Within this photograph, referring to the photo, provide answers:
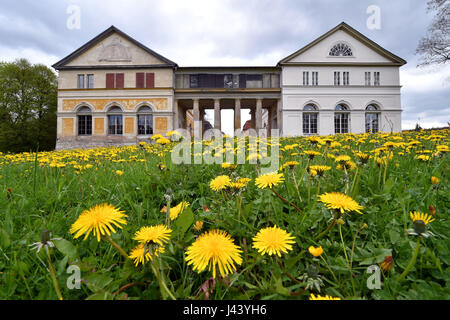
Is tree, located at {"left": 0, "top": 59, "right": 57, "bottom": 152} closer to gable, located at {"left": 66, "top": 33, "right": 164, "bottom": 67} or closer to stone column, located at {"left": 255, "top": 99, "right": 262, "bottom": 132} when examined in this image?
gable, located at {"left": 66, "top": 33, "right": 164, "bottom": 67}

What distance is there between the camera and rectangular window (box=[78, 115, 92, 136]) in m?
17.5

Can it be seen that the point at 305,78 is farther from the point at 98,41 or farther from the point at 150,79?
the point at 98,41

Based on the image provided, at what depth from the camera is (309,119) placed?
1797 centimetres

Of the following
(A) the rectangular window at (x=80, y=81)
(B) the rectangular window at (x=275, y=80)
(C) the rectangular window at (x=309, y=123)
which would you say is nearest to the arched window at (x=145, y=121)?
(A) the rectangular window at (x=80, y=81)

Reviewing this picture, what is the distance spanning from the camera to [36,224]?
1118 mm

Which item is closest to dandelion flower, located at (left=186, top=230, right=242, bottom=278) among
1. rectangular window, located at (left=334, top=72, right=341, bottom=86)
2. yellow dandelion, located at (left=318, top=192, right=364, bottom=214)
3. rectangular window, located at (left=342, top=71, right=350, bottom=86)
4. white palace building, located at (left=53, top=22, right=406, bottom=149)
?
yellow dandelion, located at (left=318, top=192, right=364, bottom=214)

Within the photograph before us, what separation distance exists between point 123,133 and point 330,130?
676 inches

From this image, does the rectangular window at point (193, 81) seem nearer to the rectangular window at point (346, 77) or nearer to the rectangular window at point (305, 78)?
the rectangular window at point (305, 78)

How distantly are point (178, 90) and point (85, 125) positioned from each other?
826 cm

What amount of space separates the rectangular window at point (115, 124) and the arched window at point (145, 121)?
157 cm

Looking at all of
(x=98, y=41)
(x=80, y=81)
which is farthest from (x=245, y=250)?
(x=98, y=41)

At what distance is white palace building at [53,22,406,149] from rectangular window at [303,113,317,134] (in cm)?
8

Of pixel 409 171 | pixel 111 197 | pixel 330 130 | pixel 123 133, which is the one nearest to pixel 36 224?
pixel 111 197
